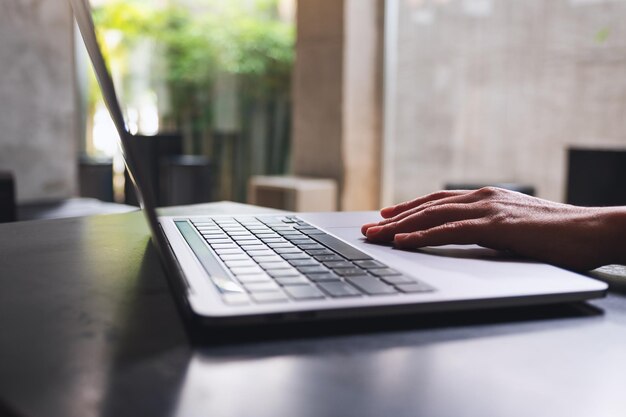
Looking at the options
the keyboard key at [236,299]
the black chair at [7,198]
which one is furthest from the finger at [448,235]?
the black chair at [7,198]

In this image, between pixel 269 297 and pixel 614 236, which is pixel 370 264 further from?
pixel 614 236

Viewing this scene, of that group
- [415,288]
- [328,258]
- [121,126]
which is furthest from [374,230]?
[121,126]

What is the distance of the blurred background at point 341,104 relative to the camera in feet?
9.00

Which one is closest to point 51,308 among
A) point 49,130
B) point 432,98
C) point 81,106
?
point 49,130

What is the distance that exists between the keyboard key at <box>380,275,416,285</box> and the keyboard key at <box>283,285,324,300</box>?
7 cm

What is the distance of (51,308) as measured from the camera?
56cm

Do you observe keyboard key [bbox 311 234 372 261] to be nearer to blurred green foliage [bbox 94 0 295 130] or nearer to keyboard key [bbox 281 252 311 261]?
keyboard key [bbox 281 252 311 261]

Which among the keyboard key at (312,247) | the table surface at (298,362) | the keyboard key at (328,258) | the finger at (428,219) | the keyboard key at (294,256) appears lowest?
the table surface at (298,362)

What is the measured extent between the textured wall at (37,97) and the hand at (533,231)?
229 cm

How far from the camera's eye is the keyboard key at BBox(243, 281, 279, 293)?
0.53m

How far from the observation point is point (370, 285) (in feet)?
1.83

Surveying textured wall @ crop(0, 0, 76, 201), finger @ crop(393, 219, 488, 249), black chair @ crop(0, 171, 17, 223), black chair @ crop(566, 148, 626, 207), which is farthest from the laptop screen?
black chair @ crop(566, 148, 626, 207)

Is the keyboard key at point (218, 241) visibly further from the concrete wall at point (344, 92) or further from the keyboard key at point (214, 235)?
the concrete wall at point (344, 92)

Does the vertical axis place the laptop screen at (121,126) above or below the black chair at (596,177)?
above
